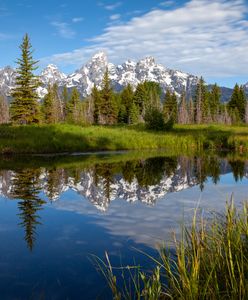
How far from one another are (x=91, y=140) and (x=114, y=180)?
16824 millimetres

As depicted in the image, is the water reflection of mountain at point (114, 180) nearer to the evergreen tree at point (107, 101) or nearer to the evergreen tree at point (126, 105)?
the evergreen tree at point (107, 101)

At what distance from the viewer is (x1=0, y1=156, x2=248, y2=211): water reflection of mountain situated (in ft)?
42.5

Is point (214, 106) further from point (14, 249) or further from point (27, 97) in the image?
point (14, 249)

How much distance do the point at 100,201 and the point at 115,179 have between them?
4.29 m

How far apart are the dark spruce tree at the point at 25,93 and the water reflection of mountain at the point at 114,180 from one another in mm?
34953

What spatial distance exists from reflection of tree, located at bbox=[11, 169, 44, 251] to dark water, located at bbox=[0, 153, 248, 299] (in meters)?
0.03

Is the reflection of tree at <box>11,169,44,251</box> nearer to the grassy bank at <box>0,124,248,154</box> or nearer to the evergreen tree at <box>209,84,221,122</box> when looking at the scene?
the grassy bank at <box>0,124,248,154</box>

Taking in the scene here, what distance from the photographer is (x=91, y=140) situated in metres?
32.6

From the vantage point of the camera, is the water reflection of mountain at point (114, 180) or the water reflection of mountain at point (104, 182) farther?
the water reflection of mountain at point (114, 180)

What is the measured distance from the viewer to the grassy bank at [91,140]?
28.4 metres

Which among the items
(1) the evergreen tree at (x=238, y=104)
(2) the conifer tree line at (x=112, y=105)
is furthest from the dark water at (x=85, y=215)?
(1) the evergreen tree at (x=238, y=104)

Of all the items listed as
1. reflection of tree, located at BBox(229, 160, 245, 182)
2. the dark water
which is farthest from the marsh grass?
reflection of tree, located at BBox(229, 160, 245, 182)

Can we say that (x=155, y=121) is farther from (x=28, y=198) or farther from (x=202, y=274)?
(x=202, y=274)

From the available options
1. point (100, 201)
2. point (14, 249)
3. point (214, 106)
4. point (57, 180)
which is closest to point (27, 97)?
point (57, 180)
